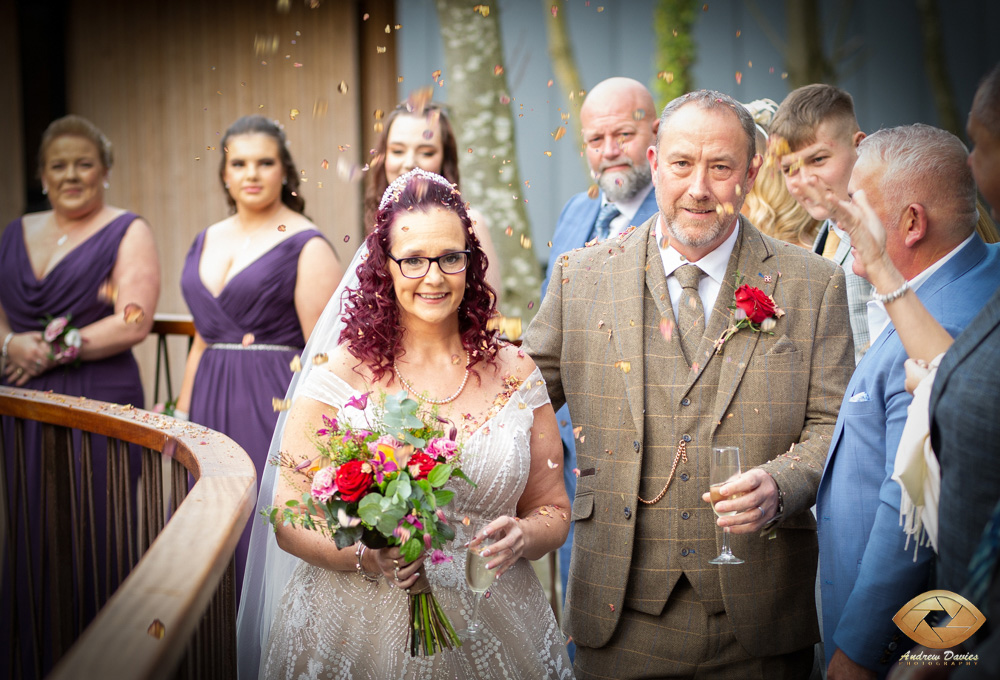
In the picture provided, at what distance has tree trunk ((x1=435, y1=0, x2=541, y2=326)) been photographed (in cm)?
607

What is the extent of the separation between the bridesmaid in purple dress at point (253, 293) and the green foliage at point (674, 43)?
3409mm

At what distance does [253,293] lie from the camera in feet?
13.3

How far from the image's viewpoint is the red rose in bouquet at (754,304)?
253 cm

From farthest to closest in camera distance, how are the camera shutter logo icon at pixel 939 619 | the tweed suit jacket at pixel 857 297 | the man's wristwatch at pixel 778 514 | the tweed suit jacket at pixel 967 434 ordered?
the tweed suit jacket at pixel 857 297 < the man's wristwatch at pixel 778 514 < the camera shutter logo icon at pixel 939 619 < the tweed suit jacket at pixel 967 434

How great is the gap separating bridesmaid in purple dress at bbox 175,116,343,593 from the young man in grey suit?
2100 mm

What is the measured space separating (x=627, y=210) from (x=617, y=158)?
23 cm

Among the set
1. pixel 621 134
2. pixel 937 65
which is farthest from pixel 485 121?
pixel 937 65

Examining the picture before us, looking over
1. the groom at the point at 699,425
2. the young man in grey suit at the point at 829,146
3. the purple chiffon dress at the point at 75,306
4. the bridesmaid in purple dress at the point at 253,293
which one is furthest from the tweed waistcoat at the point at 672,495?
the purple chiffon dress at the point at 75,306

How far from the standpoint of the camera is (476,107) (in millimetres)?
6113

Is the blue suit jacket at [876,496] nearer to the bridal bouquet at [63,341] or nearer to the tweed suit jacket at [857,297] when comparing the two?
the tweed suit jacket at [857,297]

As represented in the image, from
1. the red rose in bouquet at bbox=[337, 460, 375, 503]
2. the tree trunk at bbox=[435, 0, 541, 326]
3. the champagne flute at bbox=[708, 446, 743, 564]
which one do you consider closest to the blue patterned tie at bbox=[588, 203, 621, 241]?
the champagne flute at bbox=[708, 446, 743, 564]

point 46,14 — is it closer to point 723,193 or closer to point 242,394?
point 242,394

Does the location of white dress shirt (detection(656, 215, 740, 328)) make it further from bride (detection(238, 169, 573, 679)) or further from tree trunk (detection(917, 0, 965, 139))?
tree trunk (detection(917, 0, 965, 139))

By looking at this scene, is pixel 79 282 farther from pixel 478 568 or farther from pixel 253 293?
pixel 478 568
